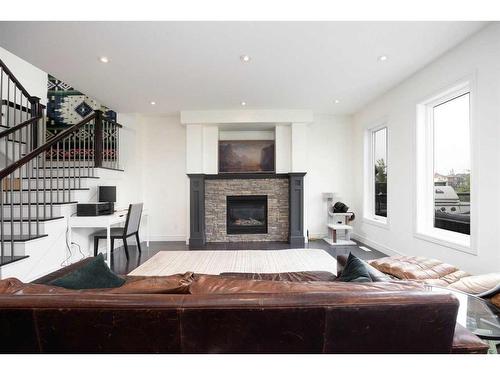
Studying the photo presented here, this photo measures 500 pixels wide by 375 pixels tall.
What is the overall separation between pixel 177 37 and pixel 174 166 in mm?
3148

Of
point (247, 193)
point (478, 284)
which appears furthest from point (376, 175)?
point (478, 284)

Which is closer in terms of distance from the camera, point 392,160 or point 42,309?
point 42,309

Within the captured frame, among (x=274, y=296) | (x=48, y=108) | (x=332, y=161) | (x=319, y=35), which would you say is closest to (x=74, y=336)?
(x=274, y=296)

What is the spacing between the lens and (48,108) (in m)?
5.50

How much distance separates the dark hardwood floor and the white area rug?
215 millimetres

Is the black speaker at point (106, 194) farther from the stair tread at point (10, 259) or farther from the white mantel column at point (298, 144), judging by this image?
the white mantel column at point (298, 144)

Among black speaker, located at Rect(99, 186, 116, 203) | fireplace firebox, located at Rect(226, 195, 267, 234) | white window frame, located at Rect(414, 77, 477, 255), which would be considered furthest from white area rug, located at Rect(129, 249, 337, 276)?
white window frame, located at Rect(414, 77, 477, 255)

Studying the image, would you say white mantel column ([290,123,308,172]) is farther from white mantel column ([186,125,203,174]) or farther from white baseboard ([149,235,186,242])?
white baseboard ([149,235,186,242])

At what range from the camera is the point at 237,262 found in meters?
3.74

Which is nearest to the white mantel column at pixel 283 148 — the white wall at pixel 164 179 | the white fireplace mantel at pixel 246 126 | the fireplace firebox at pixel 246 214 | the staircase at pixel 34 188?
the white fireplace mantel at pixel 246 126

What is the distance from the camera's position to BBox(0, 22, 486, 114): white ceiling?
2400 mm

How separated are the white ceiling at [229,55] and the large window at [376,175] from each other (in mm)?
964
